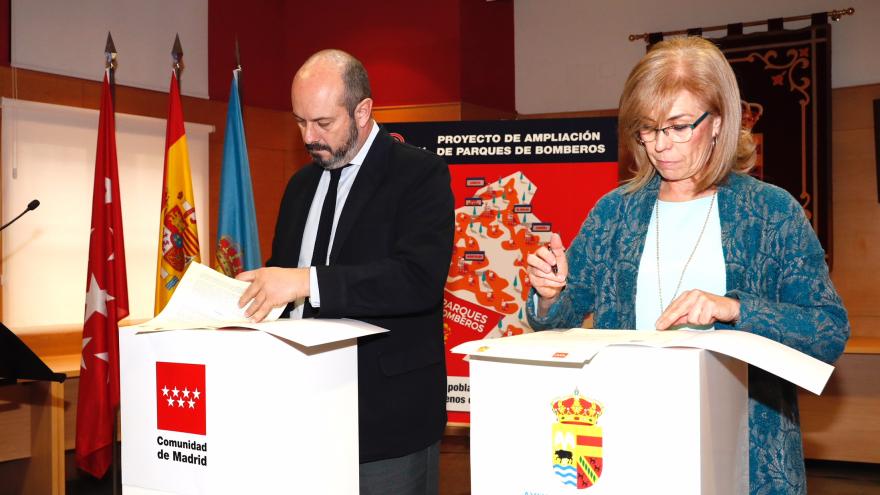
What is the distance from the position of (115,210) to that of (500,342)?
10.4ft

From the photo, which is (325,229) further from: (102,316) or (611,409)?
(102,316)

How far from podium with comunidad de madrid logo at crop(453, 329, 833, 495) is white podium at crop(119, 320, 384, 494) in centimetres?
30

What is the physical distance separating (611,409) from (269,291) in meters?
0.67

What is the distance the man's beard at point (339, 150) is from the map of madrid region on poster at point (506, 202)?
191 cm

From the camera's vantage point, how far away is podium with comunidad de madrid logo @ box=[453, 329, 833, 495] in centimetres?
94

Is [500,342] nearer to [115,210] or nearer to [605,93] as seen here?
[115,210]

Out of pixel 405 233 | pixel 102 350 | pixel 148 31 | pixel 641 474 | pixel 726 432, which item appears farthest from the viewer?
pixel 148 31

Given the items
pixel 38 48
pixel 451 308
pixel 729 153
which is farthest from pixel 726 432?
pixel 38 48

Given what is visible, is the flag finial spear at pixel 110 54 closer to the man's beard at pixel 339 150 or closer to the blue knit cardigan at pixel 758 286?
the man's beard at pixel 339 150

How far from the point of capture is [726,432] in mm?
1080

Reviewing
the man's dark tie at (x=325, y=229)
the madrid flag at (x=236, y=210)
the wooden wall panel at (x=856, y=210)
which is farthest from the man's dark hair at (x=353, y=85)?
the wooden wall panel at (x=856, y=210)

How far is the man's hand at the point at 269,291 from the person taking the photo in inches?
56.4

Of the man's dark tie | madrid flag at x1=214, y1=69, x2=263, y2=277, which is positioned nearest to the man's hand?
the man's dark tie

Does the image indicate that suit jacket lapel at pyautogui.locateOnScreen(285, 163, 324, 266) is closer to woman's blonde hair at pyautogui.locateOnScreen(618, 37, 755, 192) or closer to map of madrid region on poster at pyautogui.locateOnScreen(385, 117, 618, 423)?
woman's blonde hair at pyautogui.locateOnScreen(618, 37, 755, 192)
